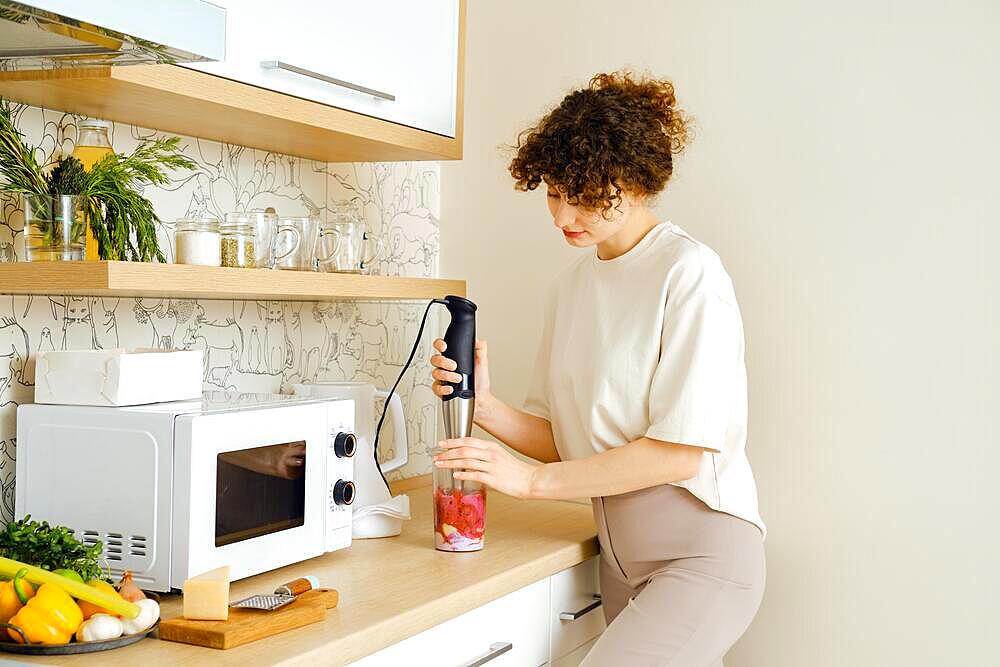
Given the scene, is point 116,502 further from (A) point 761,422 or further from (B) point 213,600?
(A) point 761,422

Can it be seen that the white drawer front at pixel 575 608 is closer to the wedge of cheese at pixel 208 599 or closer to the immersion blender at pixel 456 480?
the immersion blender at pixel 456 480

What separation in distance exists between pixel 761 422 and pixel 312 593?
1.06 meters

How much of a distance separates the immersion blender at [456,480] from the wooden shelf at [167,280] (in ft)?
0.58

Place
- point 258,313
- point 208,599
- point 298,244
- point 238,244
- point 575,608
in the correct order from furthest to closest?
1. point 258,313
2. point 575,608
3. point 298,244
4. point 238,244
5. point 208,599

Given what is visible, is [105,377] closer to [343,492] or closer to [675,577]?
[343,492]

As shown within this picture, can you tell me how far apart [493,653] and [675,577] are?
1.13 feet

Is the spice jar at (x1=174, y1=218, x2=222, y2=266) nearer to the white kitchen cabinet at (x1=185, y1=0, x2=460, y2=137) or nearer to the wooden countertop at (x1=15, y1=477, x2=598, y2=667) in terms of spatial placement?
the white kitchen cabinet at (x1=185, y1=0, x2=460, y2=137)

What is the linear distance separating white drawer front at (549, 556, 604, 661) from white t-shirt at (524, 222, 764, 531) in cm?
A: 22

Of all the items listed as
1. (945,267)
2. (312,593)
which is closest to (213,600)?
(312,593)

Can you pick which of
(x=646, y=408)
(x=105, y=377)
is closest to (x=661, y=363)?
(x=646, y=408)

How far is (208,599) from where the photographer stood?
1331mm

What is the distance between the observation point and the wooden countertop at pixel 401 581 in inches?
50.2

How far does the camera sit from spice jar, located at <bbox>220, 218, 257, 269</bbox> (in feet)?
5.53

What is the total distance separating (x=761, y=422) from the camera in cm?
215
